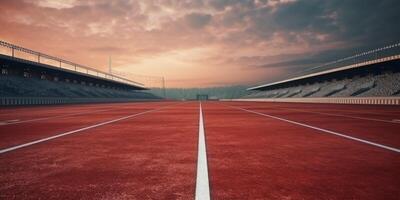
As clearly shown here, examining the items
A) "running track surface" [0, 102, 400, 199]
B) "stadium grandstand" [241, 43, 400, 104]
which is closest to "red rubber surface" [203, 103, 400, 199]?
"running track surface" [0, 102, 400, 199]

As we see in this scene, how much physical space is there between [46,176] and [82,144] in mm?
2255

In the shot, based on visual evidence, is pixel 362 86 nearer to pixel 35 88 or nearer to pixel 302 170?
pixel 302 170

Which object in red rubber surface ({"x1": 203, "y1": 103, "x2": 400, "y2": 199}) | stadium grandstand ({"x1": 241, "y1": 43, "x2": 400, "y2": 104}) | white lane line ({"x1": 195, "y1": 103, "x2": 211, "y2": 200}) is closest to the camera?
white lane line ({"x1": 195, "y1": 103, "x2": 211, "y2": 200})

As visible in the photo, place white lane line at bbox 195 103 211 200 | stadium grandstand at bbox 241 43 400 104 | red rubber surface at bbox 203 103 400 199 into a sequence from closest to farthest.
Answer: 1. white lane line at bbox 195 103 211 200
2. red rubber surface at bbox 203 103 400 199
3. stadium grandstand at bbox 241 43 400 104

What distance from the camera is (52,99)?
38281mm

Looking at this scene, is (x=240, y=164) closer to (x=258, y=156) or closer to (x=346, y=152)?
(x=258, y=156)

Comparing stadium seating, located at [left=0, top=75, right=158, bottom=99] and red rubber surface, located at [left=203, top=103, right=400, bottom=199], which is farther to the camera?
stadium seating, located at [left=0, top=75, right=158, bottom=99]

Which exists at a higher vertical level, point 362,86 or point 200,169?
point 362,86

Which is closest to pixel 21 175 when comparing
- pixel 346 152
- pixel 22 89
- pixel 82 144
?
pixel 82 144

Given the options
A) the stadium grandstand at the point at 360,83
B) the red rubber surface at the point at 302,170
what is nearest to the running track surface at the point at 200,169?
the red rubber surface at the point at 302,170

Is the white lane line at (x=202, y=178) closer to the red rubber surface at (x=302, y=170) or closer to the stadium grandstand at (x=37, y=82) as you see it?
the red rubber surface at (x=302, y=170)

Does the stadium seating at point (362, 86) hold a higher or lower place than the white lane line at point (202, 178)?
higher

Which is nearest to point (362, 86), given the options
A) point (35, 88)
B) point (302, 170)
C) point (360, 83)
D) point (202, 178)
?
point (360, 83)

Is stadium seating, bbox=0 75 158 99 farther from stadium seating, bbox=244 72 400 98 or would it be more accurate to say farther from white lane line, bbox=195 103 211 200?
stadium seating, bbox=244 72 400 98
